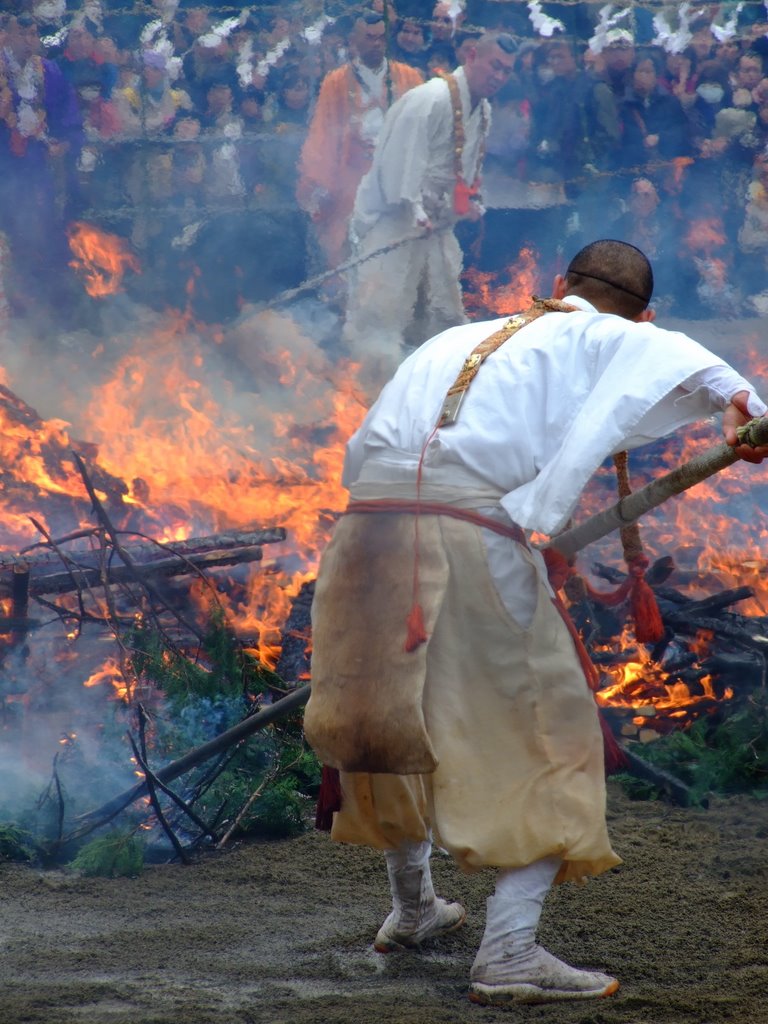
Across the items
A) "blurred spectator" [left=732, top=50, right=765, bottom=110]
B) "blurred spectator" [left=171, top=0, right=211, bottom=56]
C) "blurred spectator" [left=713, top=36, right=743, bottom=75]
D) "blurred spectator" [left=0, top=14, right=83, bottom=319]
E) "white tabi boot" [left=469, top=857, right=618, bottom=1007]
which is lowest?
"white tabi boot" [left=469, top=857, right=618, bottom=1007]

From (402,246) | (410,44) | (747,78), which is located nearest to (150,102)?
(410,44)

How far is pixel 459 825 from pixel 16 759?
3.12 m

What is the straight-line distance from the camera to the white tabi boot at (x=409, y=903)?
3.24 metres

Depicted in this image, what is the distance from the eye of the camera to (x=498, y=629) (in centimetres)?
287

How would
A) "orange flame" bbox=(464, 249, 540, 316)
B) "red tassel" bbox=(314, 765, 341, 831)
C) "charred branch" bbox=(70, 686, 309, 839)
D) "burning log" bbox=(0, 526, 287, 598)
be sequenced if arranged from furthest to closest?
1. "orange flame" bbox=(464, 249, 540, 316)
2. "burning log" bbox=(0, 526, 287, 598)
3. "charred branch" bbox=(70, 686, 309, 839)
4. "red tassel" bbox=(314, 765, 341, 831)

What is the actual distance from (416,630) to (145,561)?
3.82m

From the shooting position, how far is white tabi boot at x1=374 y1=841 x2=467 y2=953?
3.24 metres

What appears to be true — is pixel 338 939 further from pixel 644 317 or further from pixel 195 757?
pixel 644 317

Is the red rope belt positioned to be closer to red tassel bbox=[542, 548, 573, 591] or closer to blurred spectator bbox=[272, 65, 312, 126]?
red tassel bbox=[542, 548, 573, 591]

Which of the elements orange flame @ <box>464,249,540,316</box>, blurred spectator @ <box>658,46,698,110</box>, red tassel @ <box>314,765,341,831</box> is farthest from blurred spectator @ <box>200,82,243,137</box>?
red tassel @ <box>314,765,341,831</box>

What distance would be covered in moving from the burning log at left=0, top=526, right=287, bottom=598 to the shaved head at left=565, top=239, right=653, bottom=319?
107 inches

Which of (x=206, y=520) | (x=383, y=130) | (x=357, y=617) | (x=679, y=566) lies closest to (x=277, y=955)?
(x=357, y=617)

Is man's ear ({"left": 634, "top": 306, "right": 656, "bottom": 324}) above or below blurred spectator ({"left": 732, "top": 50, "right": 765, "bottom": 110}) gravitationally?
below

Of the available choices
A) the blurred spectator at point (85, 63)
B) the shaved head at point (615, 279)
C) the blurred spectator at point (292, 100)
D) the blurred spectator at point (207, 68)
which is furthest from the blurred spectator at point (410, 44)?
the shaved head at point (615, 279)
